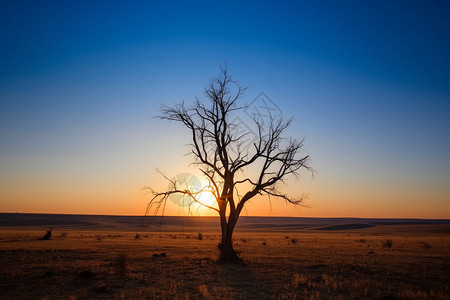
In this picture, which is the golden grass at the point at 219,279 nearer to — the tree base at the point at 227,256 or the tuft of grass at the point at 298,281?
the tuft of grass at the point at 298,281

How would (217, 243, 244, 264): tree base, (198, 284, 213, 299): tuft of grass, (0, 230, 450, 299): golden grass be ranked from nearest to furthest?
(198, 284, 213, 299): tuft of grass < (0, 230, 450, 299): golden grass < (217, 243, 244, 264): tree base

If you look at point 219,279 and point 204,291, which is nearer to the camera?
point 204,291

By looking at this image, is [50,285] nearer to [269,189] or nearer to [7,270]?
[7,270]

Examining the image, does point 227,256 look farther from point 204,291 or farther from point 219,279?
point 204,291

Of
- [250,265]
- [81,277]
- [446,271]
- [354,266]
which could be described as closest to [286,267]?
[250,265]

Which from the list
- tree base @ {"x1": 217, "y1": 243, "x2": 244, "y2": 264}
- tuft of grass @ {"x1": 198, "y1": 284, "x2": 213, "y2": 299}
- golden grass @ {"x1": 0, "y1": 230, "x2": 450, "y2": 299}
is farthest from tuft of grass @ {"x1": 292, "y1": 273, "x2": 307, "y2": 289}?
tree base @ {"x1": 217, "y1": 243, "x2": 244, "y2": 264}

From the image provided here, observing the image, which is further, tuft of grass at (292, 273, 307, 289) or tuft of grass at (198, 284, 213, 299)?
tuft of grass at (292, 273, 307, 289)

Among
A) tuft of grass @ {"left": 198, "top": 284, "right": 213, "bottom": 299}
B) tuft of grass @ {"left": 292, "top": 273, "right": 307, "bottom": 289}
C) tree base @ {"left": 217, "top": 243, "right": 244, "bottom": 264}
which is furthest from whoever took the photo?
tree base @ {"left": 217, "top": 243, "right": 244, "bottom": 264}

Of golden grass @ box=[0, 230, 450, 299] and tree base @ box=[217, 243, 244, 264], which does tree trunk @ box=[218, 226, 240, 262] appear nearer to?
tree base @ box=[217, 243, 244, 264]

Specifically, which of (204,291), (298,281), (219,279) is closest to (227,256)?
(219,279)

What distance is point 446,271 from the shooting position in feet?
50.9

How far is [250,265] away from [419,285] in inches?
301

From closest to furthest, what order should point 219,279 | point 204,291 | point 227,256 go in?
point 204,291, point 219,279, point 227,256

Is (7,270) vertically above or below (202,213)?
below
